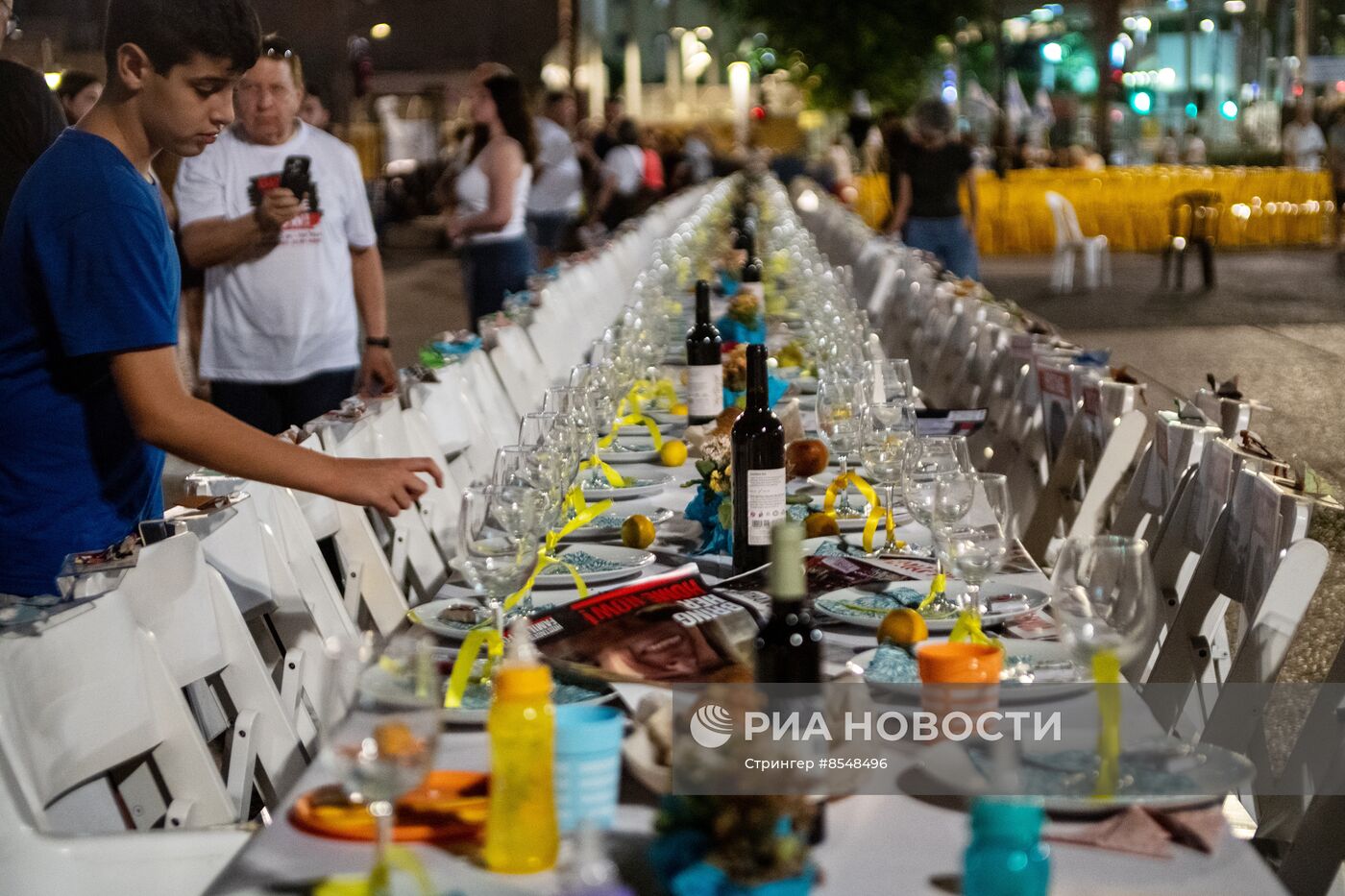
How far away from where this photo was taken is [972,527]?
2.23 m

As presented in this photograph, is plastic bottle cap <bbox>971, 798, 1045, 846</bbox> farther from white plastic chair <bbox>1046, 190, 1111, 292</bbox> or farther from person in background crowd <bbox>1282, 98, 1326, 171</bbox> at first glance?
person in background crowd <bbox>1282, 98, 1326, 171</bbox>

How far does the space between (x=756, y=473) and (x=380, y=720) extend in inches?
47.0

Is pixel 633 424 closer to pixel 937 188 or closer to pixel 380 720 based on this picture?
pixel 380 720

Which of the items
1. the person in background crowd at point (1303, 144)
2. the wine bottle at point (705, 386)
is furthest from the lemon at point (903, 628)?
the person in background crowd at point (1303, 144)

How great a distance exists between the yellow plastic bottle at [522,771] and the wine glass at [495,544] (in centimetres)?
66

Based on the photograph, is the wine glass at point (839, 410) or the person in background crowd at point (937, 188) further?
the person in background crowd at point (937, 188)

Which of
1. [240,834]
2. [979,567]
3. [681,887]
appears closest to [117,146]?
[240,834]

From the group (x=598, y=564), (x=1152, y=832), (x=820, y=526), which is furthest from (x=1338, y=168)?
(x=1152, y=832)

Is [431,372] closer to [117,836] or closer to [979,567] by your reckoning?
[979,567]

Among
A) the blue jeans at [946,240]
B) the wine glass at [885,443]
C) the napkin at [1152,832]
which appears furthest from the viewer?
the blue jeans at [946,240]

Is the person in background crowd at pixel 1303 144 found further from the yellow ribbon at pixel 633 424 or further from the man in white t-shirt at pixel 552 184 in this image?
the yellow ribbon at pixel 633 424

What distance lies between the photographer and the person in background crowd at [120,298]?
228cm

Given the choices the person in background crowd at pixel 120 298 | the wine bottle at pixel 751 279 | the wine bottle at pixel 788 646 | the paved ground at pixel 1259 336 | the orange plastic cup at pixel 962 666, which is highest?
the person in background crowd at pixel 120 298

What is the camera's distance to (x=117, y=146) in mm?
2389
